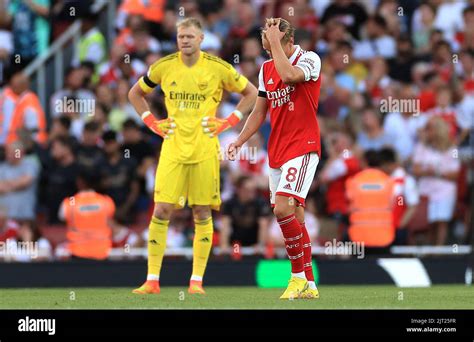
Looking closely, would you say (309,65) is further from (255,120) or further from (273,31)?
(255,120)

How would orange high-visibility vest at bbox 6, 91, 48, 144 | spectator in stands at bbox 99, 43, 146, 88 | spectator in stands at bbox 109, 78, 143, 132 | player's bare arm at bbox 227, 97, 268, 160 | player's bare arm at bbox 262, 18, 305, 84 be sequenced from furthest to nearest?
1. spectator in stands at bbox 99, 43, 146, 88
2. spectator in stands at bbox 109, 78, 143, 132
3. orange high-visibility vest at bbox 6, 91, 48, 144
4. player's bare arm at bbox 227, 97, 268, 160
5. player's bare arm at bbox 262, 18, 305, 84

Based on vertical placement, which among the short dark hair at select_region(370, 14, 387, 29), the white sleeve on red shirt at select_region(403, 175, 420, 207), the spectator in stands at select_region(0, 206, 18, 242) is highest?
the short dark hair at select_region(370, 14, 387, 29)

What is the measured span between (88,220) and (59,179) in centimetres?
75

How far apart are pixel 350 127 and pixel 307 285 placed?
6.46 metres

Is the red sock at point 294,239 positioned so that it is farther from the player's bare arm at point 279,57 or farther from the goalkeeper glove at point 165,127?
the goalkeeper glove at point 165,127

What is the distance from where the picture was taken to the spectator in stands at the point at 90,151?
1769cm

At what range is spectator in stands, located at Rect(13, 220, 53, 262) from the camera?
675 inches

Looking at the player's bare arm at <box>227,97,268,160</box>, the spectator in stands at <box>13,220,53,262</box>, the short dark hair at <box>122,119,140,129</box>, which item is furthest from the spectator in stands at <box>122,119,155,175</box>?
the player's bare arm at <box>227,97,268,160</box>

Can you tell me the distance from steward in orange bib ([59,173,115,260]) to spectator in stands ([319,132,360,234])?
9.29ft

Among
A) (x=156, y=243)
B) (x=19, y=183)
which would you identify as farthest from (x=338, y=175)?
(x=156, y=243)

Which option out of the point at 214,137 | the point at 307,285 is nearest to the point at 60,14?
the point at 214,137

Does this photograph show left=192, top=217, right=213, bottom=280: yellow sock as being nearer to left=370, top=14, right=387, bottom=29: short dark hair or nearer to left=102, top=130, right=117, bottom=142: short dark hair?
left=102, top=130, right=117, bottom=142: short dark hair

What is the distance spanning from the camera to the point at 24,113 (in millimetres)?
18797
